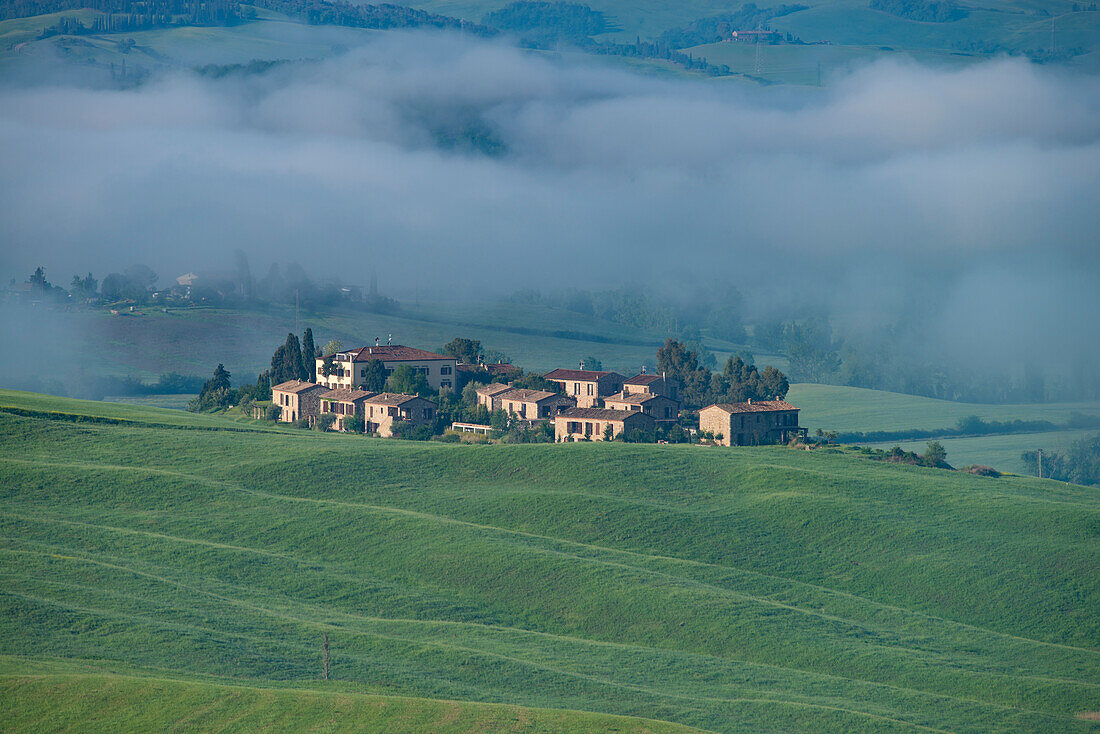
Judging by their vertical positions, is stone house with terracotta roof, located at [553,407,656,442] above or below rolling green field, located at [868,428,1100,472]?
above

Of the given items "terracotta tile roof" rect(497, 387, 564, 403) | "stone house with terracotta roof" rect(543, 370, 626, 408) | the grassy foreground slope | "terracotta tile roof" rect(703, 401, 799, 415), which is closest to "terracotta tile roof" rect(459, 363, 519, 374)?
"stone house with terracotta roof" rect(543, 370, 626, 408)

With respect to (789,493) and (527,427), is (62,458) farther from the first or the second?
(789,493)

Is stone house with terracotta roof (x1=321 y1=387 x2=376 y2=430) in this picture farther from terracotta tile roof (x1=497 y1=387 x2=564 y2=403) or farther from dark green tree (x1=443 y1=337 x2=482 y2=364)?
dark green tree (x1=443 y1=337 x2=482 y2=364)

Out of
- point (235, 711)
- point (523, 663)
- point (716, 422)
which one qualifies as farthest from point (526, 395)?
point (235, 711)

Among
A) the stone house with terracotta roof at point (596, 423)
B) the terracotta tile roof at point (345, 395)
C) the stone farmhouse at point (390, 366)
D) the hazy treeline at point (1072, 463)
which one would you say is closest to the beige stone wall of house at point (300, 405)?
the terracotta tile roof at point (345, 395)

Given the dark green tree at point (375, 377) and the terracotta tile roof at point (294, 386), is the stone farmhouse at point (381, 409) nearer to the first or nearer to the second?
the dark green tree at point (375, 377)

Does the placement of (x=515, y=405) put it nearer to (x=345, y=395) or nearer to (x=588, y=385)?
(x=588, y=385)

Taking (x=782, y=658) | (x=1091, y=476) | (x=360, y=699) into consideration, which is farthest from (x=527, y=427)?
(x=1091, y=476)
